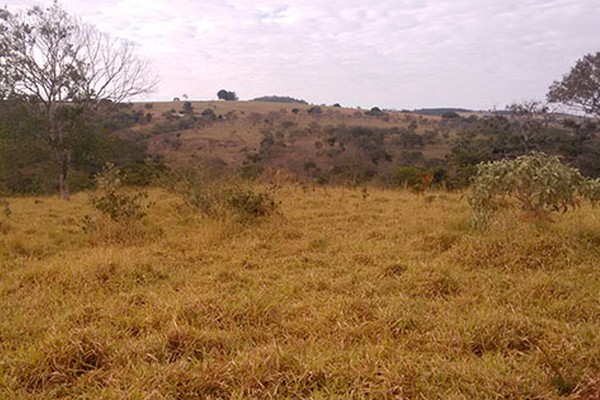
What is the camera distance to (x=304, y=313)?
3713 millimetres

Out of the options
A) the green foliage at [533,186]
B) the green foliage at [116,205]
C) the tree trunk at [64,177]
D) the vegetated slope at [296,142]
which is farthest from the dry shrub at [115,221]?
the vegetated slope at [296,142]

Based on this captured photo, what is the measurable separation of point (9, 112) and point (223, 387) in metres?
13.6

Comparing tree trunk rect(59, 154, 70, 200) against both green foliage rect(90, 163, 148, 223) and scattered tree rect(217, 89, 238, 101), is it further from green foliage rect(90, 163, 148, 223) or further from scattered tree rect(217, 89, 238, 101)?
scattered tree rect(217, 89, 238, 101)

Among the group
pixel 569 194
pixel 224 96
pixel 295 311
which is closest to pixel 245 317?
pixel 295 311

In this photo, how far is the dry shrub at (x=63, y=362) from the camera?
2711 millimetres

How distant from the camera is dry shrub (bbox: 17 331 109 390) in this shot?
8.89ft

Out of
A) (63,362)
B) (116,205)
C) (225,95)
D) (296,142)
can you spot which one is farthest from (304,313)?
(225,95)

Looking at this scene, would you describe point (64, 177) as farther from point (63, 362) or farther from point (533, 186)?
point (533, 186)

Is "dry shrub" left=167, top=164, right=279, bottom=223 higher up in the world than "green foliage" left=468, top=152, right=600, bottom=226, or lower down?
lower down

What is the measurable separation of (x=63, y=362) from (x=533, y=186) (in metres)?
5.35

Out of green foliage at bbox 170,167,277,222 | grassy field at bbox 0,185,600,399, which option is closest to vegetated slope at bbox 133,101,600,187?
green foliage at bbox 170,167,277,222

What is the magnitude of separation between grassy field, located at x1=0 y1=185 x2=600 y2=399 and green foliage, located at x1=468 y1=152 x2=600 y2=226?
327mm

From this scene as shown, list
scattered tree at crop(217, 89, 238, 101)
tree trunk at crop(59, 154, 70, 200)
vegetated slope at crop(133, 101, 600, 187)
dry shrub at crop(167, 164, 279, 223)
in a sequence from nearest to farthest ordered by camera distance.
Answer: dry shrub at crop(167, 164, 279, 223), tree trunk at crop(59, 154, 70, 200), vegetated slope at crop(133, 101, 600, 187), scattered tree at crop(217, 89, 238, 101)

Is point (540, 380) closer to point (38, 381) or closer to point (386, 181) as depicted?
point (38, 381)
